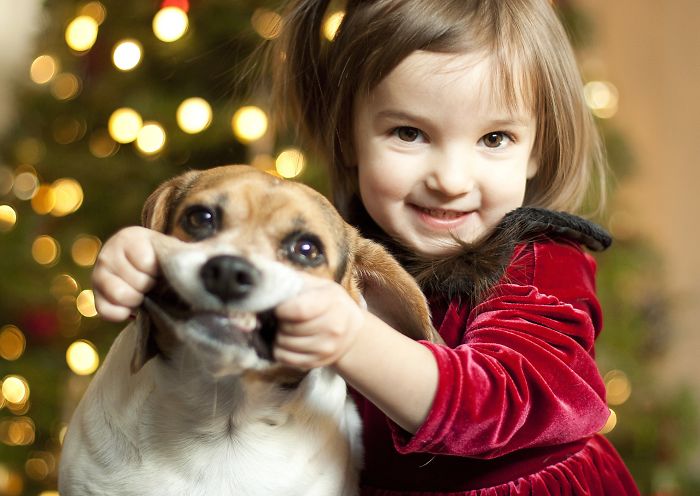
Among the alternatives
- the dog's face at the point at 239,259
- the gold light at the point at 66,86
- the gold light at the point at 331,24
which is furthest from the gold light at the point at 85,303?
the dog's face at the point at 239,259

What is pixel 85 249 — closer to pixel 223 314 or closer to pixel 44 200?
pixel 44 200

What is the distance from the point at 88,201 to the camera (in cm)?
266

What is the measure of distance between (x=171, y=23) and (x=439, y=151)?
1336 mm

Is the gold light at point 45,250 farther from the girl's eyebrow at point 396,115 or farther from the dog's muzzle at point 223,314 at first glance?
the dog's muzzle at point 223,314

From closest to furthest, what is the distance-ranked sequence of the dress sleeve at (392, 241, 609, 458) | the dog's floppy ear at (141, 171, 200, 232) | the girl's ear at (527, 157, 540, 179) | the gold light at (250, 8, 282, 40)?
1. the dress sleeve at (392, 241, 609, 458)
2. the dog's floppy ear at (141, 171, 200, 232)
3. the girl's ear at (527, 157, 540, 179)
4. the gold light at (250, 8, 282, 40)

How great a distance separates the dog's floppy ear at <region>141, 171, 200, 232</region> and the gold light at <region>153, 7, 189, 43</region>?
53.0 inches

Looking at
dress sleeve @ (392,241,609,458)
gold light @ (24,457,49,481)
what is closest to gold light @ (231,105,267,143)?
dress sleeve @ (392,241,609,458)

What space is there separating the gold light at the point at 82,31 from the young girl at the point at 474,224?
122 cm

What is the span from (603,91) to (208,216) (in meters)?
2.08

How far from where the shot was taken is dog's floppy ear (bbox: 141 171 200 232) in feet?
4.08

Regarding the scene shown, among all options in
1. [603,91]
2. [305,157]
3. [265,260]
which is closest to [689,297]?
[603,91]

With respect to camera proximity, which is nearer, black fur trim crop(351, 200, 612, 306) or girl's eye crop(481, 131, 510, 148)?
black fur trim crop(351, 200, 612, 306)

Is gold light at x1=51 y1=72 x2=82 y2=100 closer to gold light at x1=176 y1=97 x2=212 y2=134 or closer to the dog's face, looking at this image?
gold light at x1=176 y1=97 x2=212 y2=134

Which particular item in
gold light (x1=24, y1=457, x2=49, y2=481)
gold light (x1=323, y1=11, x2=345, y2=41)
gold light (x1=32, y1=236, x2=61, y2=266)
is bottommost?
gold light (x1=24, y1=457, x2=49, y2=481)
